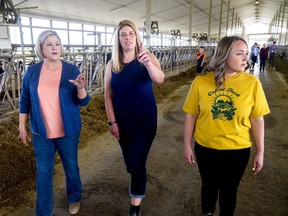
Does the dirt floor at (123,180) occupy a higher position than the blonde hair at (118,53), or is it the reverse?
the blonde hair at (118,53)

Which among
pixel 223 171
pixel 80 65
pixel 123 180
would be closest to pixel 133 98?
pixel 223 171

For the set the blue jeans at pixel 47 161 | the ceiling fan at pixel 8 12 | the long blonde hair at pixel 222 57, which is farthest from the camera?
the ceiling fan at pixel 8 12

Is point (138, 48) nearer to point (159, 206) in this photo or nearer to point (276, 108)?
point (159, 206)

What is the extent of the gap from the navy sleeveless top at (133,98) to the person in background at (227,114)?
0.33m

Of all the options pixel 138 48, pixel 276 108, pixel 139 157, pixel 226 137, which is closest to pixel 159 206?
pixel 139 157

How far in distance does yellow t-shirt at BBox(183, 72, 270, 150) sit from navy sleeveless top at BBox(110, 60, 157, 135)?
378 millimetres

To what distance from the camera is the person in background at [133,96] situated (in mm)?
1936

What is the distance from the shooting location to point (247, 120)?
1728 mm

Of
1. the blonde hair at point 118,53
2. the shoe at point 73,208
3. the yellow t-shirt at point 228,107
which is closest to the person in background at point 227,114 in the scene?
the yellow t-shirt at point 228,107

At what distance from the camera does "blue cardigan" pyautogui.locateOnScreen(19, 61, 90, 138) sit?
197cm

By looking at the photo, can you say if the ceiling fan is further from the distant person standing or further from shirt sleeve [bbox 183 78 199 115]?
the distant person standing

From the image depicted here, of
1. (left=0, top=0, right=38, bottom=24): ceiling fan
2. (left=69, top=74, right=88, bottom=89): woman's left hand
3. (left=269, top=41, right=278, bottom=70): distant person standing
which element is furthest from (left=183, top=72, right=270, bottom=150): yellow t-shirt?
(left=269, top=41, right=278, bottom=70): distant person standing

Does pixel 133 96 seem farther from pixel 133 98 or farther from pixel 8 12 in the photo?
pixel 8 12

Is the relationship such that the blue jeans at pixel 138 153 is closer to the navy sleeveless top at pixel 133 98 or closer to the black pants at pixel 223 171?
the navy sleeveless top at pixel 133 98
